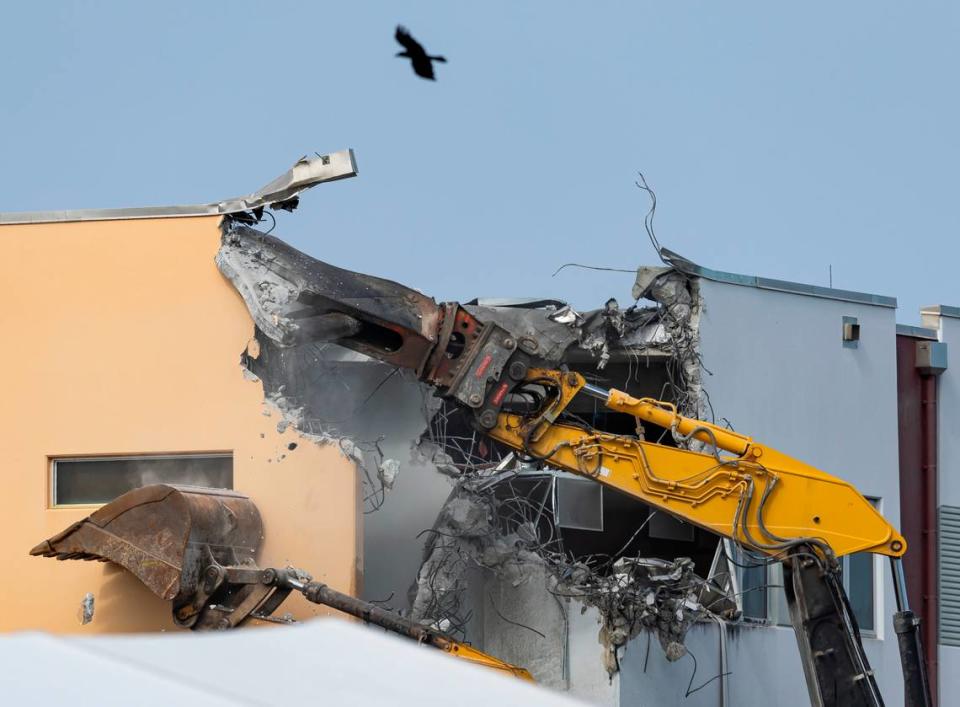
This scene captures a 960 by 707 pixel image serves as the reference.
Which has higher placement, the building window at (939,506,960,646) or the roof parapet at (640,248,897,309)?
the roof parapet at (640,248,897,309)

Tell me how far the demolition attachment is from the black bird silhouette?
347 cm

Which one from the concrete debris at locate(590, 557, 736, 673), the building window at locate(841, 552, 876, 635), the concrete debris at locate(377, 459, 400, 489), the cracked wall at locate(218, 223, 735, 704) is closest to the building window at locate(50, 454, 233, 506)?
the cracked wall at locate(218, 223, 735, 704)

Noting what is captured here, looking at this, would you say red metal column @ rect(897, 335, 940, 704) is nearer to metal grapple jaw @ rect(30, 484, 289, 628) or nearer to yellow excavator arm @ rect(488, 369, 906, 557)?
yellow excavator arm @ rect(488, 369, 906, 557)

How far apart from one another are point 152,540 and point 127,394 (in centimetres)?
206

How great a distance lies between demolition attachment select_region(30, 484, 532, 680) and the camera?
12.0 m

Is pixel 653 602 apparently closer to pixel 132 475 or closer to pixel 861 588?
pixel 861 588

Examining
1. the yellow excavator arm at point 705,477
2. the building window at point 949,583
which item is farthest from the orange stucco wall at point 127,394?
the building window at point 949,583

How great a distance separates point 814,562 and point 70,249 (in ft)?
21.5

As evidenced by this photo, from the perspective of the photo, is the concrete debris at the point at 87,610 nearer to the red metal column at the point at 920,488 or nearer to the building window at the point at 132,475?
the building window at the point at 132,475

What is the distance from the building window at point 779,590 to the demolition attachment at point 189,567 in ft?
12.8

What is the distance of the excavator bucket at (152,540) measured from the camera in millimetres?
11961

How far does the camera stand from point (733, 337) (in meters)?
15.5

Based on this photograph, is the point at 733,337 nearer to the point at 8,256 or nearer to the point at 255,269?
the point at 255,269

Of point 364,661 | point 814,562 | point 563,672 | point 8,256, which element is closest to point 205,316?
point 8,256
